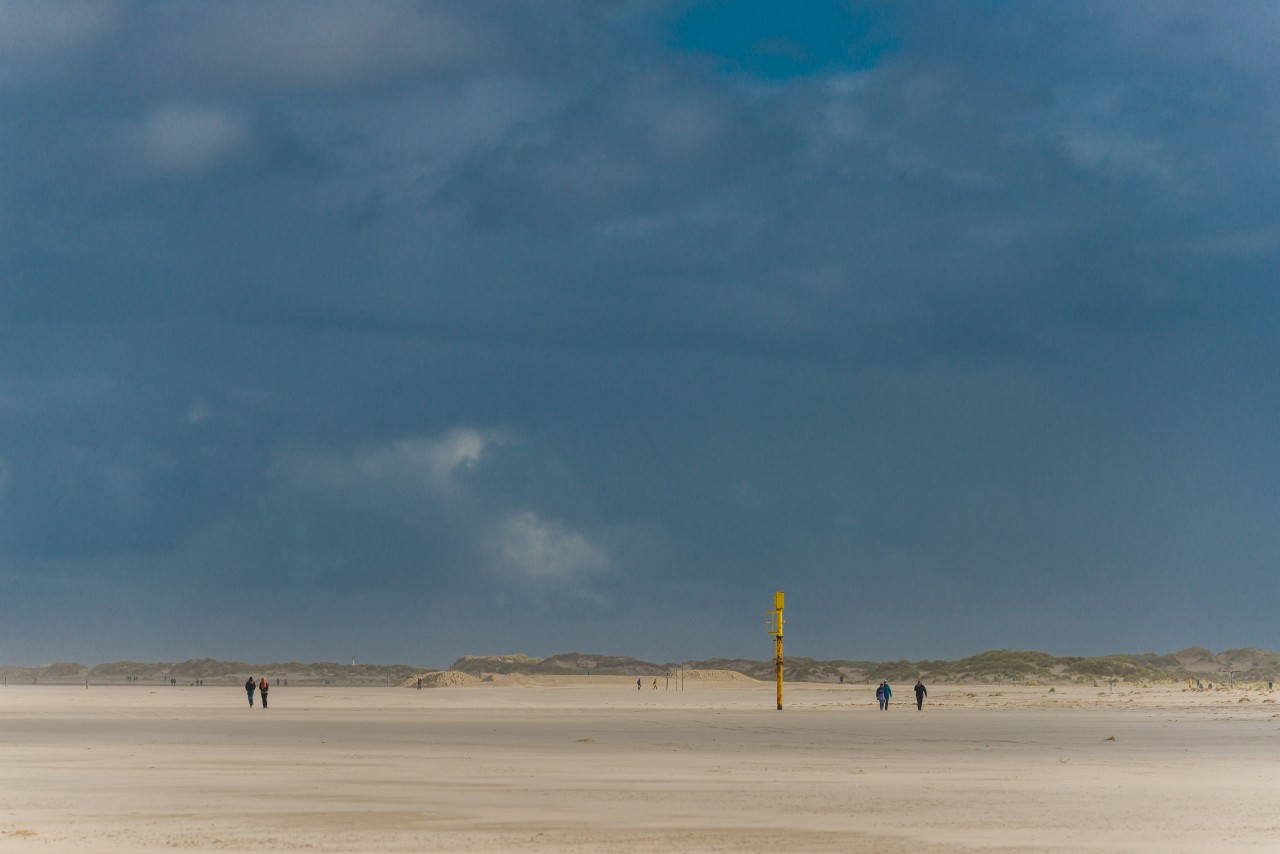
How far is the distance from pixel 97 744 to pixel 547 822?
2480 cm

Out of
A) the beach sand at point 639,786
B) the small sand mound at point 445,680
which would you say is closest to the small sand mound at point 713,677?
the small sand mound at point 445,680

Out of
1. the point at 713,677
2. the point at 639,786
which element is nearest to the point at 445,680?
the point at 713,677

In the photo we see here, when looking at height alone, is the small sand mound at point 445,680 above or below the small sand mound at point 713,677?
above

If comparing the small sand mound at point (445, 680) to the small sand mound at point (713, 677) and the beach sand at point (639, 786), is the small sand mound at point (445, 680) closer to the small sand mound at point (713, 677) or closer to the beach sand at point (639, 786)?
the small sand mound at point (713, 677)

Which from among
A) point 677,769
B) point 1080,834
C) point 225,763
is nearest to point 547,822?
point 1080,834

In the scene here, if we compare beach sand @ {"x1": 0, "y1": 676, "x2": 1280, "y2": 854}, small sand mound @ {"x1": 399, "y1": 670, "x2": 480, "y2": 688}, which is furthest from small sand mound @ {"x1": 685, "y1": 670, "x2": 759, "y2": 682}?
beach sand @ {"x1": 0, "y1": 676, "x2": 1280, "y2": 854}

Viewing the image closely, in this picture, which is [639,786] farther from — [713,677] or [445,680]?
[713,677]

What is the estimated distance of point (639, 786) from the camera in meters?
27.9

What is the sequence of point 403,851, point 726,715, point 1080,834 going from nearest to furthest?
point 403,851 < point 1080,834 < point 726,715

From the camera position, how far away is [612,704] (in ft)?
286

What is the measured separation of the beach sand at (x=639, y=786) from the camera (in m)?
20.1

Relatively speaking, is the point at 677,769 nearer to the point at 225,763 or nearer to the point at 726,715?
the point at 225,763

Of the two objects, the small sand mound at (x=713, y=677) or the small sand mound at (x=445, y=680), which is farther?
the small sand mound at (x=713, y=677)

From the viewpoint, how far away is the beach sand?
2011 centimetres
